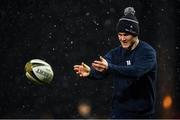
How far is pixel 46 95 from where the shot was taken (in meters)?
10.0

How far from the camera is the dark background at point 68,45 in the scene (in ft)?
32.5

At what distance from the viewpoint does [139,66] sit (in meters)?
6.46

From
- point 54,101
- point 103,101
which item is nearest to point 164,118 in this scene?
point 103,101

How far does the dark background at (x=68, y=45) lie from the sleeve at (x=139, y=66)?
11.0 ft

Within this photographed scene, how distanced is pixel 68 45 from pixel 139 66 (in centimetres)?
364

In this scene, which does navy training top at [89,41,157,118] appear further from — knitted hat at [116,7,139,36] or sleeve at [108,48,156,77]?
knitted hat at [116,7,139,36]

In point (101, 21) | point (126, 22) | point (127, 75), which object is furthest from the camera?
point (101, 21)

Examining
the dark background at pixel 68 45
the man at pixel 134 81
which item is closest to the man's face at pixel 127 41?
the man at pixel 134 81

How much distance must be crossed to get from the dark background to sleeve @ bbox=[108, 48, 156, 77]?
334cm

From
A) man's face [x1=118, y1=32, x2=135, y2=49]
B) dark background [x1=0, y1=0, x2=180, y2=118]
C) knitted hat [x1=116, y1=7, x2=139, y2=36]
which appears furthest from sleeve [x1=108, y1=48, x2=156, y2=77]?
dark background [x1=0, y1=0, x2=180, y2=118]

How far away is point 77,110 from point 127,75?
3905 mm

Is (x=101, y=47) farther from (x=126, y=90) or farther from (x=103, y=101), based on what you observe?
(x=126, y=90)

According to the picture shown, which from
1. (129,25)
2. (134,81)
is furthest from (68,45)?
(134,81)

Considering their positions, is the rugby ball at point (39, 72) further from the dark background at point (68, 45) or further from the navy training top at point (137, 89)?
the dark background at point (68, 45)
